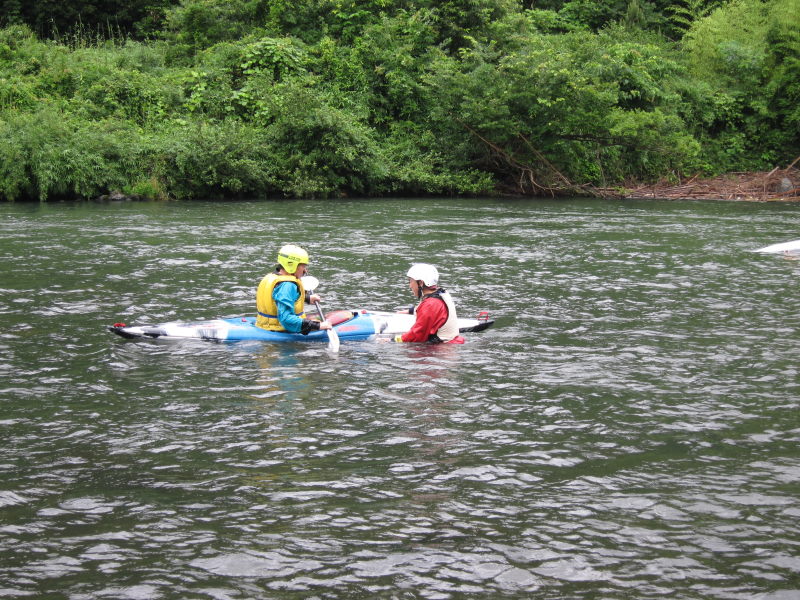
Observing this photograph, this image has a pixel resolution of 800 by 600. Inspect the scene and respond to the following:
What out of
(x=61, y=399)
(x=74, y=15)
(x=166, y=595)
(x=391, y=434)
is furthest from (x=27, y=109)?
(x=166, y=595)

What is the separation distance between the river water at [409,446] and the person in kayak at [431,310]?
246mm

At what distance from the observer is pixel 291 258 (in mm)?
8969

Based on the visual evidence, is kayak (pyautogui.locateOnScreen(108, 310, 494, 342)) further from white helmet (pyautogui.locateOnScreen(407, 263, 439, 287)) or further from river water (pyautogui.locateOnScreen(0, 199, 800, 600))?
white helmet (pyautogui.locateOnScreen(407, 263, 439, 287))

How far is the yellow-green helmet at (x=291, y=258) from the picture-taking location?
895cm

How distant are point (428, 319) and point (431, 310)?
10cm

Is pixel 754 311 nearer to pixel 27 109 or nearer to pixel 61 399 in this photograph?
pixel 61 399

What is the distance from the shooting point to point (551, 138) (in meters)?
27.2

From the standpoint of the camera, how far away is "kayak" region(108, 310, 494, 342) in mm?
9172

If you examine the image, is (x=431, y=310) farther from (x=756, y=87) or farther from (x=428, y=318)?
(x=756, y=87)

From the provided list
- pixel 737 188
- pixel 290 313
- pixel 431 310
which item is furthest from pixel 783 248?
pixel 737 188

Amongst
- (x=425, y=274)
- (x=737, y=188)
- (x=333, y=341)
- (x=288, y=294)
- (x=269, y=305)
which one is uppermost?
(x=737, y=188)

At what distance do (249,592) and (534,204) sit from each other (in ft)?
71.8

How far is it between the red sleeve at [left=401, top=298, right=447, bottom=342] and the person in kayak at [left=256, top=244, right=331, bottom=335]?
37.0 inches

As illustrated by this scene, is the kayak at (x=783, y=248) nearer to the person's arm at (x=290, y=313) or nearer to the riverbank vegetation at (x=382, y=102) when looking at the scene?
the person's arm at (x=290, y=313)
